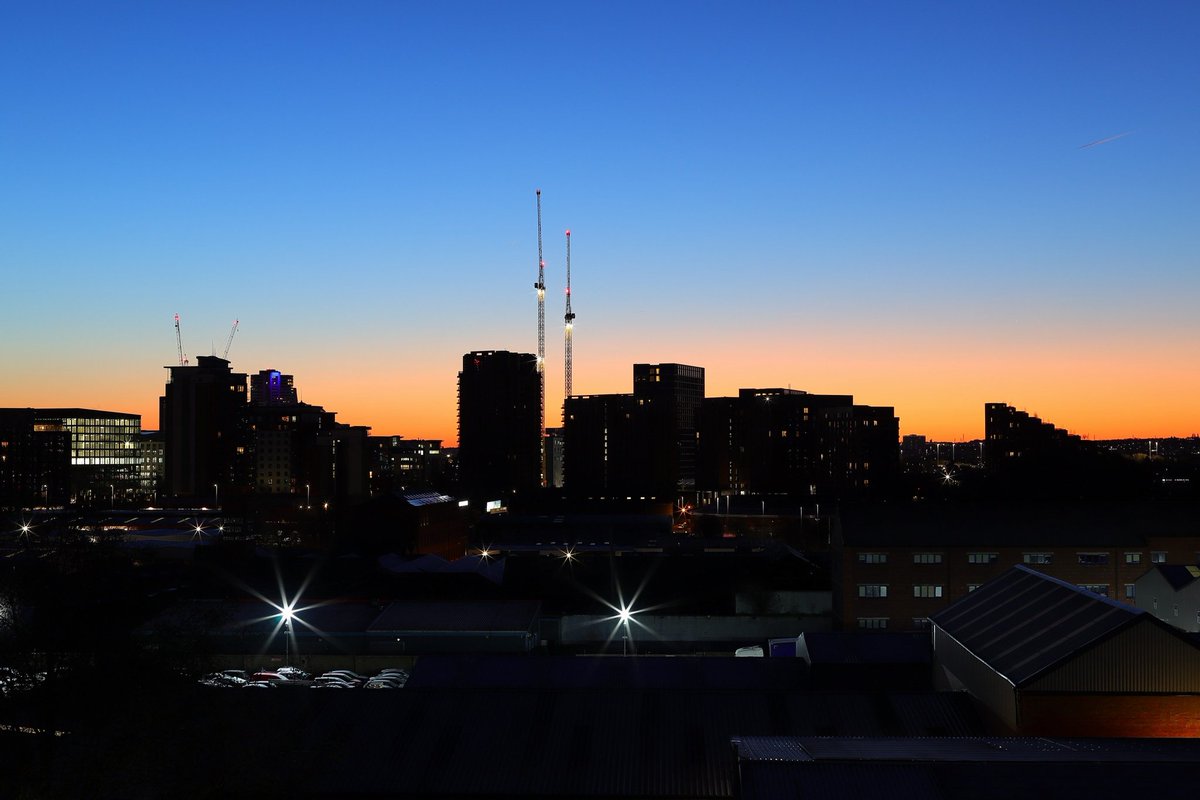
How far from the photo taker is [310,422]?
191 meters

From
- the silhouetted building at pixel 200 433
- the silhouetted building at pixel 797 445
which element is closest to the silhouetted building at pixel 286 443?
the silhouetted building at pixel 200 433

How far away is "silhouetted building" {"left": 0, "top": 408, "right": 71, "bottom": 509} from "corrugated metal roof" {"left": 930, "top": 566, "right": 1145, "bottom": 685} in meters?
166

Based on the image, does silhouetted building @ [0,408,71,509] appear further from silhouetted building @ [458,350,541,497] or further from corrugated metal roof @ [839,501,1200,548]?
corrugated metal roof @ [839,501,1200,548]

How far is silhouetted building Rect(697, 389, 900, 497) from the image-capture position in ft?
595

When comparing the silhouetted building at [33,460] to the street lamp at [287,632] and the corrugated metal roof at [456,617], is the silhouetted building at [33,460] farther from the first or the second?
the corrugated metal roof at [456,617]

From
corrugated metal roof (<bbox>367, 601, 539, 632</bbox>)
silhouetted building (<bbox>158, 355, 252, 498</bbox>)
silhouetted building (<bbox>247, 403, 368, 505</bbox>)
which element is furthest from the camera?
silhouetted building (<bbox>247, 403, 368, 505</bbox>)

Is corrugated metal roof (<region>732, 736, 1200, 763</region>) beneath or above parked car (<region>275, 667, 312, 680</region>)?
above

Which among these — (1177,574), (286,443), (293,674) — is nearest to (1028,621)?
(1177,574)

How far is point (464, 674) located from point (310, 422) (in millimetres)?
169758

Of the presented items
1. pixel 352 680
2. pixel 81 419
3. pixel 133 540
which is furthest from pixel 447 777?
pixel 81 419

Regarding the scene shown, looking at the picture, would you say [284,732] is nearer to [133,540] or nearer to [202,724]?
[202,724]

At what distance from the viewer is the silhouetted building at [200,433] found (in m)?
171

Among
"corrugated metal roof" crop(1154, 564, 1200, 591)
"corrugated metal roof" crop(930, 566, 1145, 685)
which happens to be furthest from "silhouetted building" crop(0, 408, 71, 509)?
"corrugated metal roof" crop(930, 566, 1145, 685)

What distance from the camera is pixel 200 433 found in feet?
567
